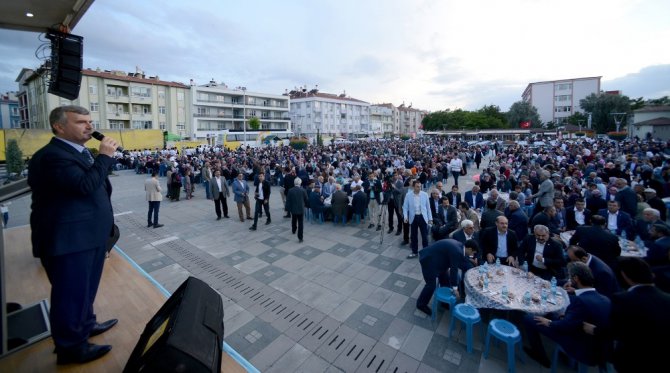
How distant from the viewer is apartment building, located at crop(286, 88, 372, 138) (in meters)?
64.9

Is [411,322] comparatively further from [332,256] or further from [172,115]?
[172,115]

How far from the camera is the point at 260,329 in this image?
436 cm

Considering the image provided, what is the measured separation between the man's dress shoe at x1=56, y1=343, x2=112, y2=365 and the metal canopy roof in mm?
4168

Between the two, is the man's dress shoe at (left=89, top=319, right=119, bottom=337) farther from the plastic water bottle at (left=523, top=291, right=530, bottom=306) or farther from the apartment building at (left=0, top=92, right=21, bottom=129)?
the apartment building at (left=0, top=92, right=21, bottom=129)

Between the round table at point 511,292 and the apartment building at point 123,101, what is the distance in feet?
153

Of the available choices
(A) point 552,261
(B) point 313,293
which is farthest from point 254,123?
(A) point 552,261

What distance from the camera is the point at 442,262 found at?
4.56 m

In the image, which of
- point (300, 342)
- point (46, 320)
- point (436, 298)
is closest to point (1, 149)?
point (46, 320)

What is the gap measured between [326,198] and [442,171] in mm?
8317

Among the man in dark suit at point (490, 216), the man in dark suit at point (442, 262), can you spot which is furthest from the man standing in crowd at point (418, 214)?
the man in dark suit at point (442, 262)

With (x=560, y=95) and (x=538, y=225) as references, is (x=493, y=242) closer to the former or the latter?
(x=538, y=225)

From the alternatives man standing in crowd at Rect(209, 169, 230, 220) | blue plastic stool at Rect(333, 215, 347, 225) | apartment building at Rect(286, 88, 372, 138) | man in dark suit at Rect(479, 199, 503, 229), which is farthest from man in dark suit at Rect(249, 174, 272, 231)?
apartment building at Rect(286, 88, 372, 138)

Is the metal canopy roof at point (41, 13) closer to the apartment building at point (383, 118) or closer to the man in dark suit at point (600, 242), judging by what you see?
the man in dark suit at point (600, 242)

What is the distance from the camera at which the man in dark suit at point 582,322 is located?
10.3 ft
